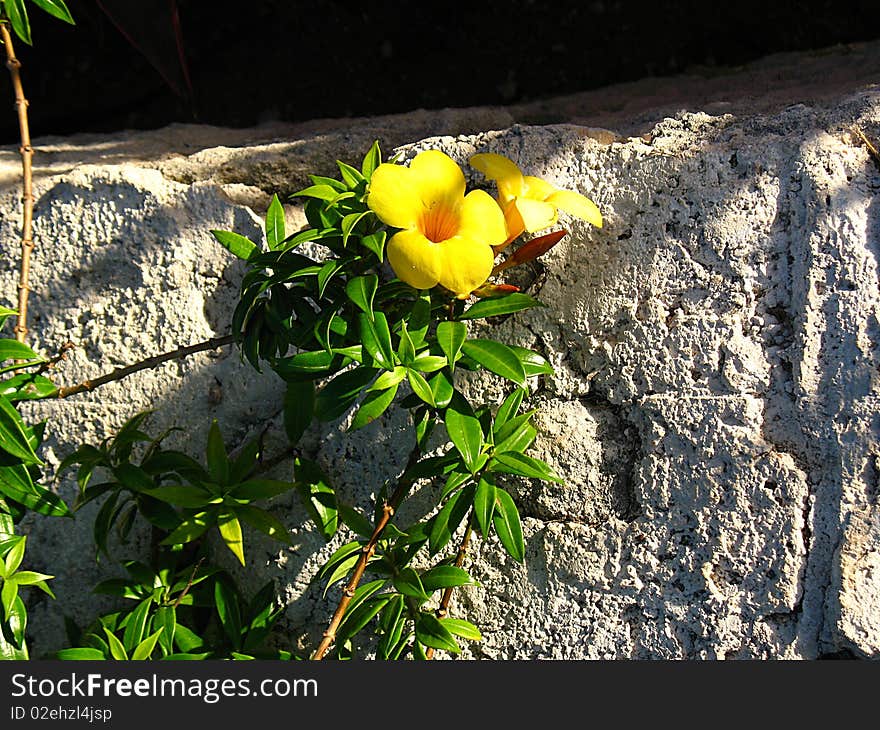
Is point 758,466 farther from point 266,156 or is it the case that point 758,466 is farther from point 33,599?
point 33,599

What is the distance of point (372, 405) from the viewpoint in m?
1.44

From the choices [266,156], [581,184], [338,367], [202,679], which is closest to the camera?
[338,367]

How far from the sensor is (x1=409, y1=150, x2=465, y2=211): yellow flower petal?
144 cm

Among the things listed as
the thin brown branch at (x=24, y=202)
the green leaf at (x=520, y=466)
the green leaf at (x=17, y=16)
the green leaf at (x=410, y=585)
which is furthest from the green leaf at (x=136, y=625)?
the green leaf at (x=17, y=16)

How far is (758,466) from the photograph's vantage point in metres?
1.58

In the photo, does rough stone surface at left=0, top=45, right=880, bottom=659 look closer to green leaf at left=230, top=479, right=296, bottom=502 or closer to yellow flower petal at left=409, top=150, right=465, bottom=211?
green leaf at left=230, top=479, right=296, bottom=502

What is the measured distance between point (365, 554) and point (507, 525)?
26 cm

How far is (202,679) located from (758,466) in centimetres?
106

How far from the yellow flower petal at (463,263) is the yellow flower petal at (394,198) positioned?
0.28ft

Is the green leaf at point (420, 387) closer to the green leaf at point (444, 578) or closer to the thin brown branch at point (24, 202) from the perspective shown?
the green leaf at point (444, 578)

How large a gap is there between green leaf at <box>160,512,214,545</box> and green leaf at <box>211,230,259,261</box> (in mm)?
481

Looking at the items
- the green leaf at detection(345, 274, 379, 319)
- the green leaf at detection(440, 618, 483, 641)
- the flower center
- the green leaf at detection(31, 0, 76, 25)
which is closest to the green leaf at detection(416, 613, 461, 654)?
the green leaf at detection(440, 618, 483, 641)

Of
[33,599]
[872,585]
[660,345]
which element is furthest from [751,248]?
[33,599]

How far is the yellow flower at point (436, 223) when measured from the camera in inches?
53.8
